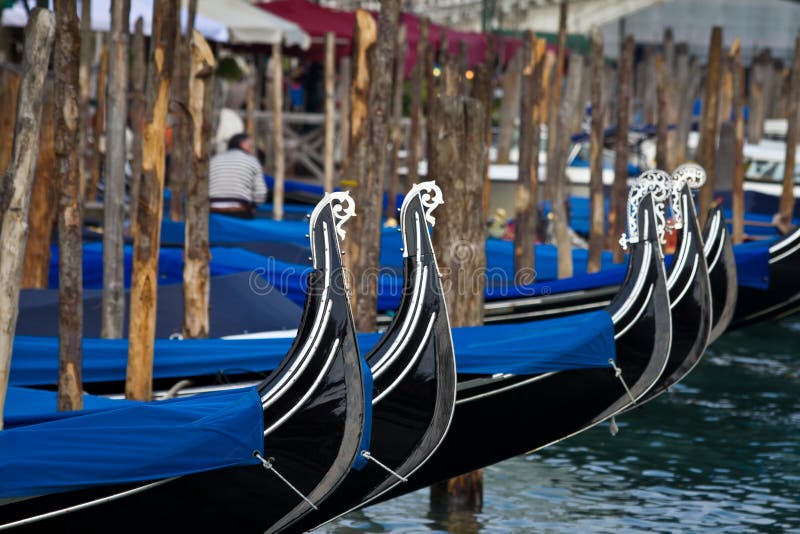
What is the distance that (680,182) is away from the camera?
708 cm

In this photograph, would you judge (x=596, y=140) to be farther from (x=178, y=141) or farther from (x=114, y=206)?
(x=114, y=206)

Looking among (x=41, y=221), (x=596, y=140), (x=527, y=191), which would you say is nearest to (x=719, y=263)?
(x=527, y=191)

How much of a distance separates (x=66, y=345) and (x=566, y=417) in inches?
82.5

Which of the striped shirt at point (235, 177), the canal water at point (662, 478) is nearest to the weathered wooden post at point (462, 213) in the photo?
the canal water at point (662, 478)

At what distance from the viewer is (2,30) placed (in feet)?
28.6

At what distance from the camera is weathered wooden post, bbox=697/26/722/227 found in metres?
10.9

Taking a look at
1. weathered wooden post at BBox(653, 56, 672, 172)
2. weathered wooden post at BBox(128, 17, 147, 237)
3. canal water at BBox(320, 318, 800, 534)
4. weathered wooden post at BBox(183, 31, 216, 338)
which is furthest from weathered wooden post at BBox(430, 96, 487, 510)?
weathered wooden post at BBox(653, 56, 672, 172)

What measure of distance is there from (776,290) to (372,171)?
2976 millimetres

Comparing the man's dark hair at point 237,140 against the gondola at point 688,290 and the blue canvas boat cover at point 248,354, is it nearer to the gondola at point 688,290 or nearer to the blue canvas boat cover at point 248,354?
the gondola at point 688,290

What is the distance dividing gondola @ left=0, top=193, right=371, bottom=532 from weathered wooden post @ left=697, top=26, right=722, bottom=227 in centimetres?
651

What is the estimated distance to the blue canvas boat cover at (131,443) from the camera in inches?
159

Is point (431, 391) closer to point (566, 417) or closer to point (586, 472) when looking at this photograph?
point (566, 417)

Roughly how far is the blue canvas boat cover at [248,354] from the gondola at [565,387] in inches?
1.2

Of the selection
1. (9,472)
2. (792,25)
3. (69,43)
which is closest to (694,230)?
(69,43)
